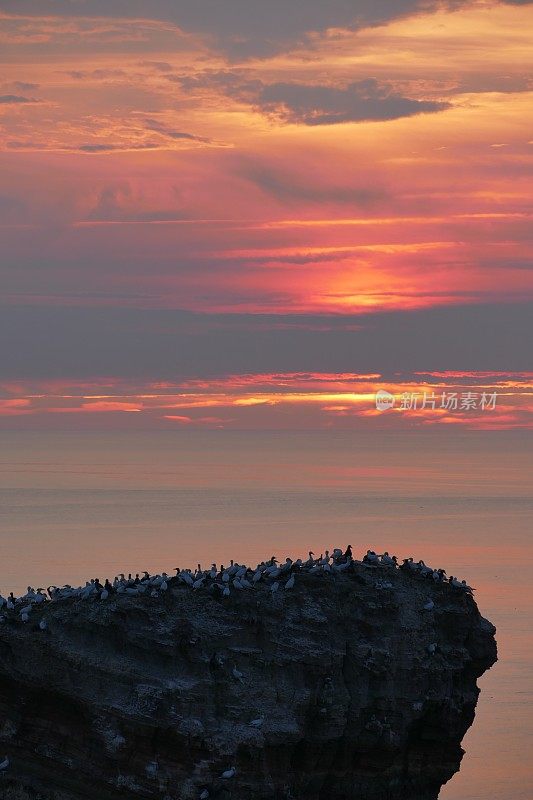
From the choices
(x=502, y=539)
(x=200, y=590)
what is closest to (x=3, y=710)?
(x=200, y=590)

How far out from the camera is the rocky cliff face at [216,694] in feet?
126

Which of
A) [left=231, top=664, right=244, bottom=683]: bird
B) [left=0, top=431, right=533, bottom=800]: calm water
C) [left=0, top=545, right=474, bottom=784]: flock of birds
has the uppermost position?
[left=0, top=545, right=474, bottom=784]: flock of birds

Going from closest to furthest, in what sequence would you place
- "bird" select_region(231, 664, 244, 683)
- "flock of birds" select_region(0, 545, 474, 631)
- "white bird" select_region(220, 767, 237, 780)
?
"white bird" select_region(220, 767, 237, 780) < "bird" select_region(231, 664, 244, 683) < "flock of birds" select_region(0, 545, 474, 631)

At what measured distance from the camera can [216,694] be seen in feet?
128

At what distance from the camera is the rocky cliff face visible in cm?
3844

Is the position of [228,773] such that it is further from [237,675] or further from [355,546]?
[355,546]

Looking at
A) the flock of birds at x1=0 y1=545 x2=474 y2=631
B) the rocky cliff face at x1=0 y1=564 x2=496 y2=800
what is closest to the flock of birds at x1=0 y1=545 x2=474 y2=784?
the flock of birds at x1=0 y1=545 x2=474 y2=631

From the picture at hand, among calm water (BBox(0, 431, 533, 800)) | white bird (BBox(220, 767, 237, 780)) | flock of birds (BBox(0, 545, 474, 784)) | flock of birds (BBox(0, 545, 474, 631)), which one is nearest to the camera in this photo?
white bird (BBox(220, 767, 237, 780))

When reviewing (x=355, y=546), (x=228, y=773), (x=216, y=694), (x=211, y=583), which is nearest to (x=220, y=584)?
(x=211, y=583)

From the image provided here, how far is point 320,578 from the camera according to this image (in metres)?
43.4

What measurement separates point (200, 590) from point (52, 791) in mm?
7377

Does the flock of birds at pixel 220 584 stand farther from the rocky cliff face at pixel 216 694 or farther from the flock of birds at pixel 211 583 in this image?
the rocky cliff face at pixel 216 694

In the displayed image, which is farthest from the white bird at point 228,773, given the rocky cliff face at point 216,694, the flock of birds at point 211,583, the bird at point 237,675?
the flock of birds at point 211,583

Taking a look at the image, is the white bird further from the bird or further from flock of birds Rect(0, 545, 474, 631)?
flock of birds Rect(0, 545, 474, 631)
